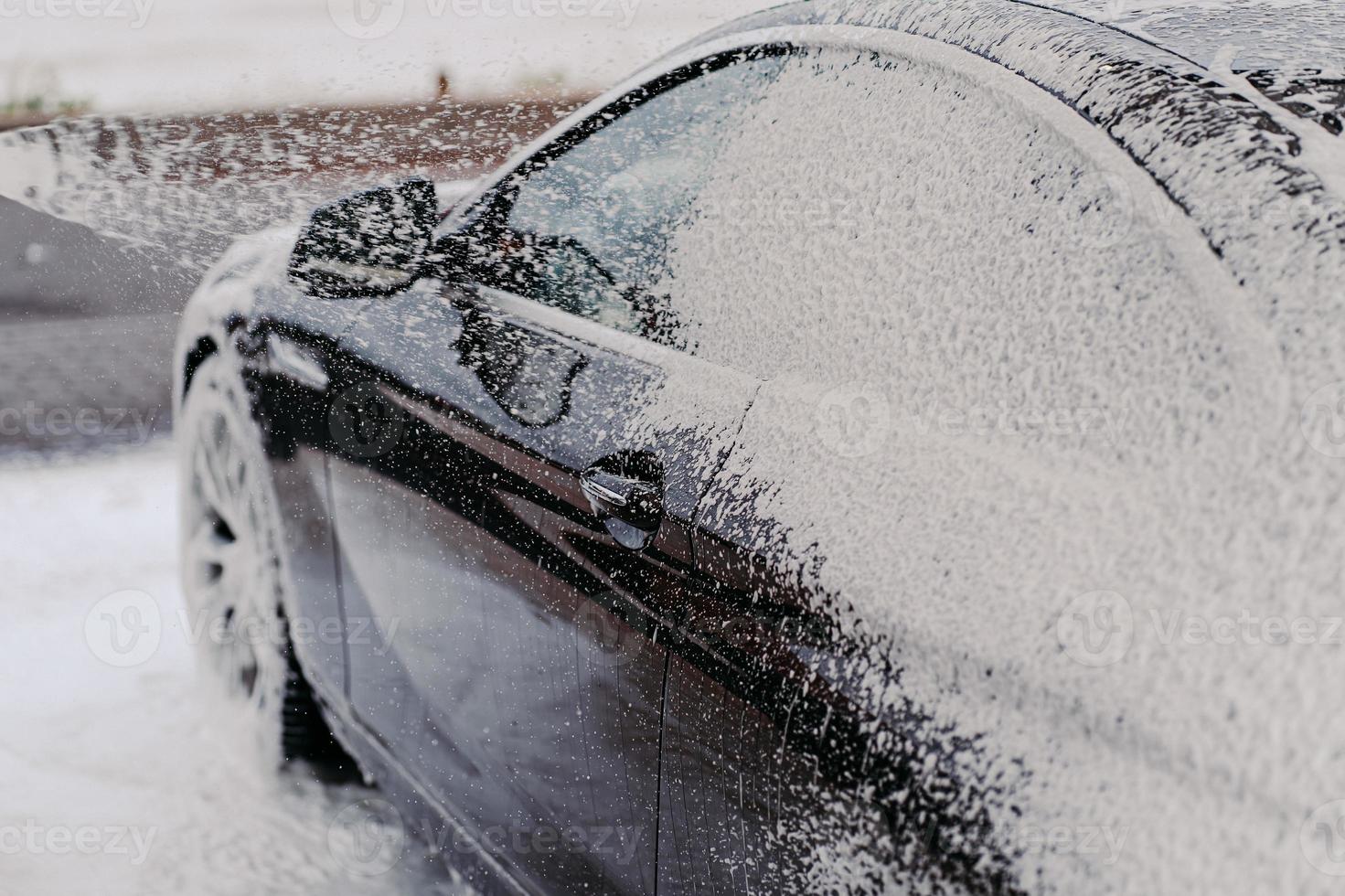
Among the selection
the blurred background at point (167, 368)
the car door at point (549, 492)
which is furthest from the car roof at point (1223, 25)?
the blurred background at point (167, 368)

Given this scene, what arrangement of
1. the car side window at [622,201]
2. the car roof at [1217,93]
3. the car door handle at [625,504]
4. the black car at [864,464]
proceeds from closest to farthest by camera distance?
the black car at [864,464]
the car roof at [1217,93]
the car door handle at [625,504]
the car side window at [622,201]

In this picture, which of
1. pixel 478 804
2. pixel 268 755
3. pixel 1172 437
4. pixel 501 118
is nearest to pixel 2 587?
pixel 268 755

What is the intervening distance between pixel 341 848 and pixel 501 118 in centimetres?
207

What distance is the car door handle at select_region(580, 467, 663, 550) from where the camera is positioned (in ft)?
4.46

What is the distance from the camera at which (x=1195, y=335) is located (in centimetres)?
100

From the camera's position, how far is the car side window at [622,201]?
167 centimetres

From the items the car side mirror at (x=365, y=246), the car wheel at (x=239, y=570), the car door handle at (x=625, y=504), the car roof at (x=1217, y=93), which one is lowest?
the car wheel at (x=239, y=570)

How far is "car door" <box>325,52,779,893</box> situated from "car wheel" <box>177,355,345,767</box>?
35cm

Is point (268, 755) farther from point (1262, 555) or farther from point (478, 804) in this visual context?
point (1262, 555)

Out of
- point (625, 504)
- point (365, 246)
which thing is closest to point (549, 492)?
point (625, 504)

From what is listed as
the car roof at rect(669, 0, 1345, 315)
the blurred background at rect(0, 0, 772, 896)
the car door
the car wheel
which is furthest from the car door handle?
the car wheel

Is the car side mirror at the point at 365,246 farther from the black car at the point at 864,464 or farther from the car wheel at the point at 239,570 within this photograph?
the car wheel at the point at 239,570

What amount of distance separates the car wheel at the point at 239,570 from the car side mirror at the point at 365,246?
19.1 inches

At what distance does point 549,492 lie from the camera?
5.04 ft
